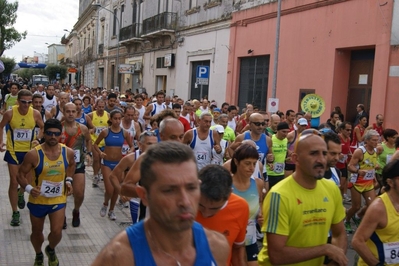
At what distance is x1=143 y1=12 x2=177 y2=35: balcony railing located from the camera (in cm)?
3084

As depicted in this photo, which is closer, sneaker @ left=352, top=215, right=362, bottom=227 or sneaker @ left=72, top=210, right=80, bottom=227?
sneaker @ left=72, top=210, right=80, bottom=227

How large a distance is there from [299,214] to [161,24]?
94.6ft

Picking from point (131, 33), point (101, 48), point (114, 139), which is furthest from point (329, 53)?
point (101, 48)

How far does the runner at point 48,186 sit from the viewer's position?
20.1ft

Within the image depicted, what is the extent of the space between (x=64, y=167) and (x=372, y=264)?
376cm

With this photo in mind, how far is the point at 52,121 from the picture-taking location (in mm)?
6363

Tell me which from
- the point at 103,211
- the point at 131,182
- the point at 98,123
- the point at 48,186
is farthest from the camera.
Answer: the point at 98,123

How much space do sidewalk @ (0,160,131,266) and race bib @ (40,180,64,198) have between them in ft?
2.69

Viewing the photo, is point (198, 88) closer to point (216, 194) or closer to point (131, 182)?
point (131, 182)

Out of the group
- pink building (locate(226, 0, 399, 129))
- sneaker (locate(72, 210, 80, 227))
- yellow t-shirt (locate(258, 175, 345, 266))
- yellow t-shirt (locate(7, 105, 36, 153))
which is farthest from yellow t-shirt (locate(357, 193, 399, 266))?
pink building (locate(226, 0, 399, 129))

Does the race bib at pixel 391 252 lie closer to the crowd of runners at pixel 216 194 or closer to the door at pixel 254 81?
the crowd of runners at pixel 216 194

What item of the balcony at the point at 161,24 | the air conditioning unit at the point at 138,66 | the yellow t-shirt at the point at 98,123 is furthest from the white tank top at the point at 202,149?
the air conditioning unit at the point at 138,66

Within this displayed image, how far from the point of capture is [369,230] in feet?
13.1

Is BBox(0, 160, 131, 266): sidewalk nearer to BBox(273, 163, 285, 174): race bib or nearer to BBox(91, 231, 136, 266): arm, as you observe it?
BBox(273, 163, 285, 174): race bib
